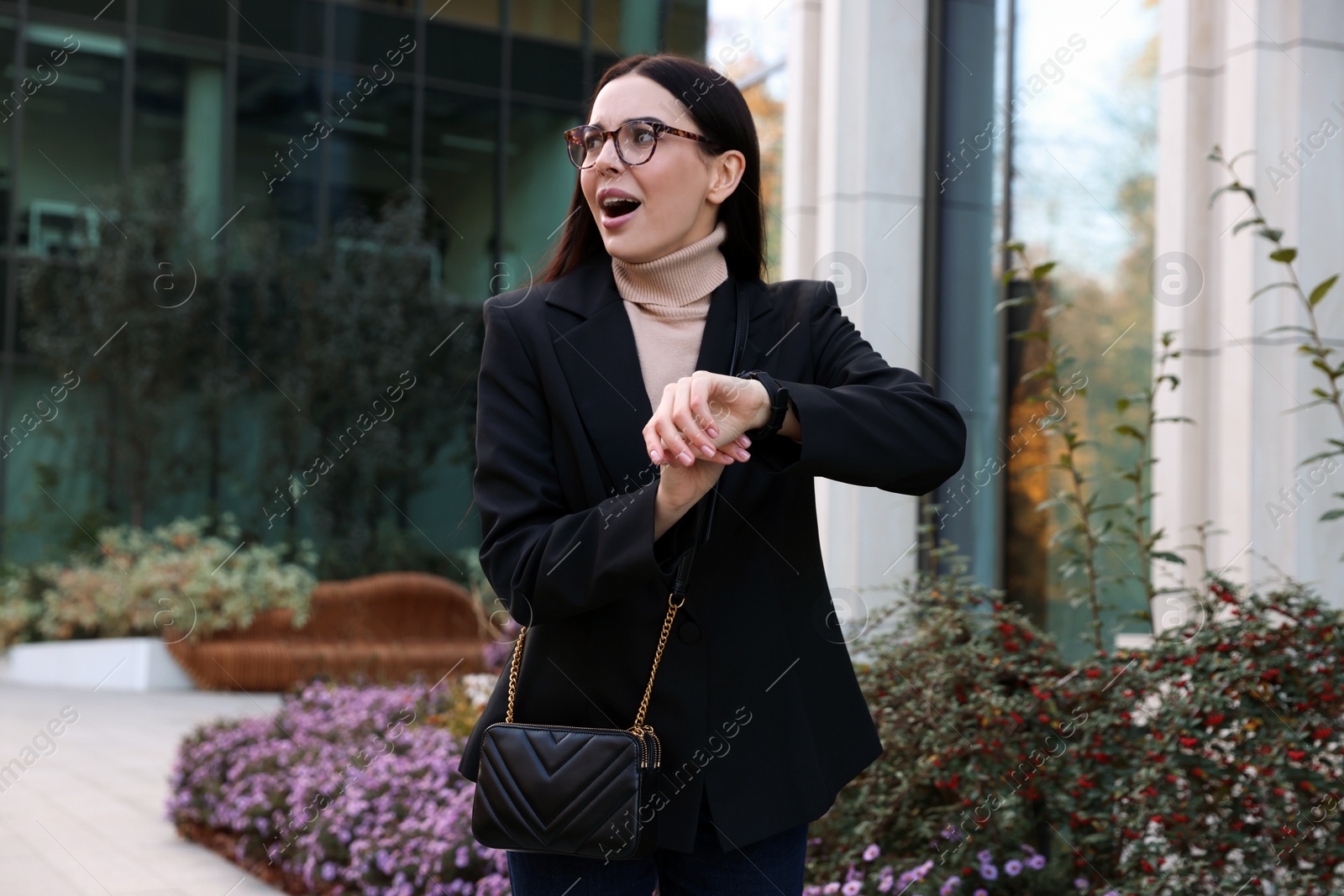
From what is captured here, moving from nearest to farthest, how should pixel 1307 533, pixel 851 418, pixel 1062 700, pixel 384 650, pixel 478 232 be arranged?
pixel 851 418
pixel 1062 700
pixel 1307 533
pixel 384 650
pixel 478 232

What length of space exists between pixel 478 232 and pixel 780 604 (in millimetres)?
16837

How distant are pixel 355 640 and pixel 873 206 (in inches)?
319

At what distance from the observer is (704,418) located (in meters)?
1.53

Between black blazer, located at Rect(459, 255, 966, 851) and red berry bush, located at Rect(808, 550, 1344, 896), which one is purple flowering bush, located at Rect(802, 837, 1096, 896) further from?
black blazer, located at Rect(459, 255, 966, 851)

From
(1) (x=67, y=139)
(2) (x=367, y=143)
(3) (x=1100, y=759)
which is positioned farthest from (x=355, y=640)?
(3) (x=1100, y=759)

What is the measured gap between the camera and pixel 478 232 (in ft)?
59.4

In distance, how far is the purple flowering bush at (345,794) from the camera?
4906 mm

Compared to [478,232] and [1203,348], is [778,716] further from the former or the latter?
[478,232]

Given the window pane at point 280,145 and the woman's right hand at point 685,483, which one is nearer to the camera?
the woman's right hand at point 685,483

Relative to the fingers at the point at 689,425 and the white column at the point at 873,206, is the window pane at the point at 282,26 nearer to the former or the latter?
the white column at the point at 873,206

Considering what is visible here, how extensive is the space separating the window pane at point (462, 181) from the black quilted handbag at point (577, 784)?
16.5 m

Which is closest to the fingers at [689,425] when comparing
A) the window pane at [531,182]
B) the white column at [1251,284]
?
the white column at [1251,284]

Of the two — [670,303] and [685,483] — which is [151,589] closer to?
[670,303]

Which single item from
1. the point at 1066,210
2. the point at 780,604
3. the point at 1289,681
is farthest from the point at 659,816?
the point at 1066,210
